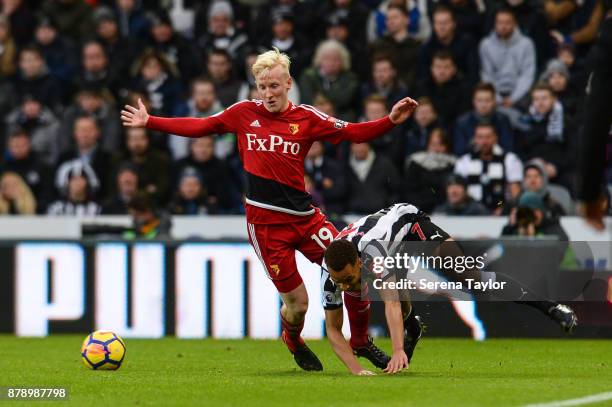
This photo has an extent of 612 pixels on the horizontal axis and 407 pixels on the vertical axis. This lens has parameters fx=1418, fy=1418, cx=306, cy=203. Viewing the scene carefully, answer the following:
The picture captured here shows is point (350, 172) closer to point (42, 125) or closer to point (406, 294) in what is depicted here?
point (42, 125)

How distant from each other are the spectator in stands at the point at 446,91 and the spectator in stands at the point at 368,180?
1124 mm

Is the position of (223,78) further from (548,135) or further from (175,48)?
(548,135)

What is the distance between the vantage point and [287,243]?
11.3m

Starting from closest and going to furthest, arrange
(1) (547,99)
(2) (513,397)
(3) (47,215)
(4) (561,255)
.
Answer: (2) (513,397), (4) (561,255), (1) (547,99), (3) (47,215)

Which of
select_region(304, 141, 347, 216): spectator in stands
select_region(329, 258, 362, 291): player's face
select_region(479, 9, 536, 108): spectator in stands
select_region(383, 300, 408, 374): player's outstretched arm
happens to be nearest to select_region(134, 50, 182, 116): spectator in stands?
select_region(304, 141, 347, 216): spectator in stands

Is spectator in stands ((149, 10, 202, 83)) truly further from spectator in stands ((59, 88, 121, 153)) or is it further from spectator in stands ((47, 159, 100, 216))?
spectator in stands ((47, 159, 100, 216))

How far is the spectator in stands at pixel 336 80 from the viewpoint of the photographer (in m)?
18.7

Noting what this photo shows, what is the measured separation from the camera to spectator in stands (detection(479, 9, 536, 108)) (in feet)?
59.4

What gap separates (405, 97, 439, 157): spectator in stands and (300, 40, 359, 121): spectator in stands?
38.2 inches

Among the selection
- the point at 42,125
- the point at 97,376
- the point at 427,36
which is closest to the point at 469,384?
the point at 97,376

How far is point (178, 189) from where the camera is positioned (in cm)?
1822

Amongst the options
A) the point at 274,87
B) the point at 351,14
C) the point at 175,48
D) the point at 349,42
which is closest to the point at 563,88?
the point at 349,42

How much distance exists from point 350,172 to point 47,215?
4159 mm

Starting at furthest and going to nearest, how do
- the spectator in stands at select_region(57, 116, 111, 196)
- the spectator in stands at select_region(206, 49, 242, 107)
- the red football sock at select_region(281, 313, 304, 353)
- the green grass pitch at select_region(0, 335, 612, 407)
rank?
the spectator in stands at select_region(206, 49, 242, 107) < the spectator in stands at select_region(57, 116, 111, 196) < the red football sock at select_region(281, 313, 304, 353) < the green grass pitch at select_region(0, 335, 612, 407)
